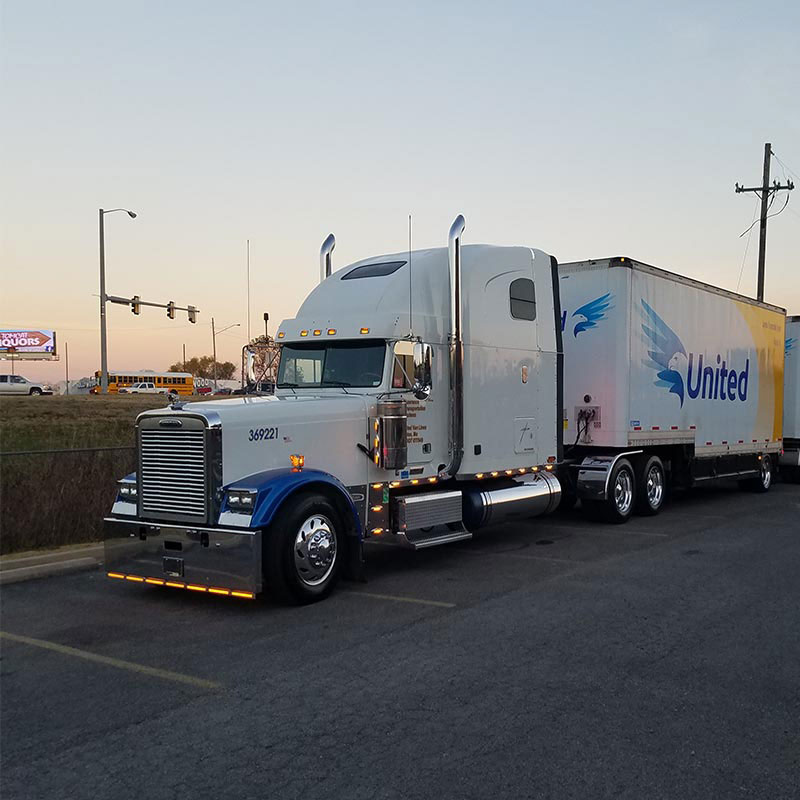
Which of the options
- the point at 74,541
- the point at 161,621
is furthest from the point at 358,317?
the point at 74,541

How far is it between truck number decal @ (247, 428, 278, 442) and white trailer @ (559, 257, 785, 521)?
255 inches

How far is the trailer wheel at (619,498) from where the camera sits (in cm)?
1298

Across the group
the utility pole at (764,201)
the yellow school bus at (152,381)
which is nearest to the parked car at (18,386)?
the yellow school bus at (152,381)

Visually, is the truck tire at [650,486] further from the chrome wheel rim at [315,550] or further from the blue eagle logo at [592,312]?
the chrome wheel rim at [315,550]

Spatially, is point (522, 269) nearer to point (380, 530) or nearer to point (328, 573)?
point (380, 530)

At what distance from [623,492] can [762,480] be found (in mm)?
6310

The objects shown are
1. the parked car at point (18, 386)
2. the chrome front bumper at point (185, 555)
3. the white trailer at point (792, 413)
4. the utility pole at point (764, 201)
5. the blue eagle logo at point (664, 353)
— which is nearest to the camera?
the chrome front bumper at point (185, 555)

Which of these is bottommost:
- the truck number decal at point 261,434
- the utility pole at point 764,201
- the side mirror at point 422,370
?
the truck number decal at point 261,434

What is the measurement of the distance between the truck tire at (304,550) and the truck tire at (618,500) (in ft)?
20.0

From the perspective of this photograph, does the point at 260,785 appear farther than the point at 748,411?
No

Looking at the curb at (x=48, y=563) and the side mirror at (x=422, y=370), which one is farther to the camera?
the side mirror at (x=422, y=370)

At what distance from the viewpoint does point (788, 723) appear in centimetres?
494

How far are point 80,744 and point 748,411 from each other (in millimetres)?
15601

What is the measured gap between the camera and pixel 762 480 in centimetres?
1805
